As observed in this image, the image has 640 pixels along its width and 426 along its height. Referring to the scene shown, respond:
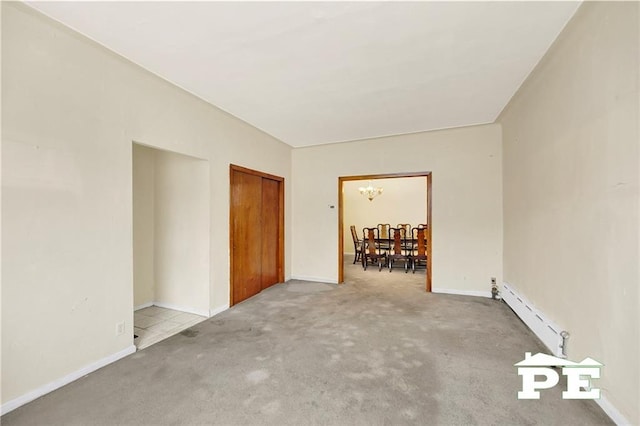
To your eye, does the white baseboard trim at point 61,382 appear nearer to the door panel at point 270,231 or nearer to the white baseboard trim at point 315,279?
the door panel at point 270,231

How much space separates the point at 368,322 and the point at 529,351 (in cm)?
157

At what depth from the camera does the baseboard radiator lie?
224 cm

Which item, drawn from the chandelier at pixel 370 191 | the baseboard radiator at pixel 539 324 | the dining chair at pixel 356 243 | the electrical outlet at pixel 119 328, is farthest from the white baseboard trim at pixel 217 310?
the chandelier at pixel 370 191

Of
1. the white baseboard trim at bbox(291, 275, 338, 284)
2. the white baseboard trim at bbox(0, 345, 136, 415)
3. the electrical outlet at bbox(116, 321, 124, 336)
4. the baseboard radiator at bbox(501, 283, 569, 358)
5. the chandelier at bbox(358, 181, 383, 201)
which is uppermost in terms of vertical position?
the chandelier at bbox(358, 181, 383, 201)

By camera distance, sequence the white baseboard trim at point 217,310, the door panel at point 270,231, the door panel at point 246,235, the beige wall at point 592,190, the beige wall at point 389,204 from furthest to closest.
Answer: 1. the beige wall at point 389,204
2. the door panel at point 270,231
3. the door panel at point 246,235
4. the white baseboard trim at point 217,310
5. the beige wall at point 592,190

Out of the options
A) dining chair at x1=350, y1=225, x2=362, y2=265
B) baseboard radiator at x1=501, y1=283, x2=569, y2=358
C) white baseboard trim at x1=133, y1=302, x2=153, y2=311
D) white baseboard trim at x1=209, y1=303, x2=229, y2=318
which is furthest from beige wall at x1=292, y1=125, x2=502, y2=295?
white baseboard trim at x1=133, y1=302, x2=153, y2=311

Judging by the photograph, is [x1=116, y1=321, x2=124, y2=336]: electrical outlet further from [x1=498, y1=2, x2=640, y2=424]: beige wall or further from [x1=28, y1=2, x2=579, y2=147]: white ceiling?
[x1=498, y1=2, x2=640, y2=424]: beige wall

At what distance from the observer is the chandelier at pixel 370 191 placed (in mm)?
7970

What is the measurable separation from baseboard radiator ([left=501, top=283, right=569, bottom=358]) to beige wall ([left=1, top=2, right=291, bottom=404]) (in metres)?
3.83

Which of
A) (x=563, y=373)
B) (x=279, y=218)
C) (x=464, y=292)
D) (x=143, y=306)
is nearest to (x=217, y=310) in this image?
(x=143, y=306)

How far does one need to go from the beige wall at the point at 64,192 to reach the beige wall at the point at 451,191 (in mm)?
3158

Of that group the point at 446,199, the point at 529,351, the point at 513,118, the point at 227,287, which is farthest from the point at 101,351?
the point at 513,118

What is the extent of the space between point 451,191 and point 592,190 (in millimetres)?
2555

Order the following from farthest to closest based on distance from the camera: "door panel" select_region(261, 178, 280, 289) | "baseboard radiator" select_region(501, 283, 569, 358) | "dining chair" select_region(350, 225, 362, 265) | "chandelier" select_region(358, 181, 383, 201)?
"chandelier" select_region(358, 181, 383, 201) < "dining chair" select_region(350, 225, 362, 265) < "door panel" select_region(261, 178, 280, 289) < "baseboard radiator" select_region(501, 283, 569, 358)
